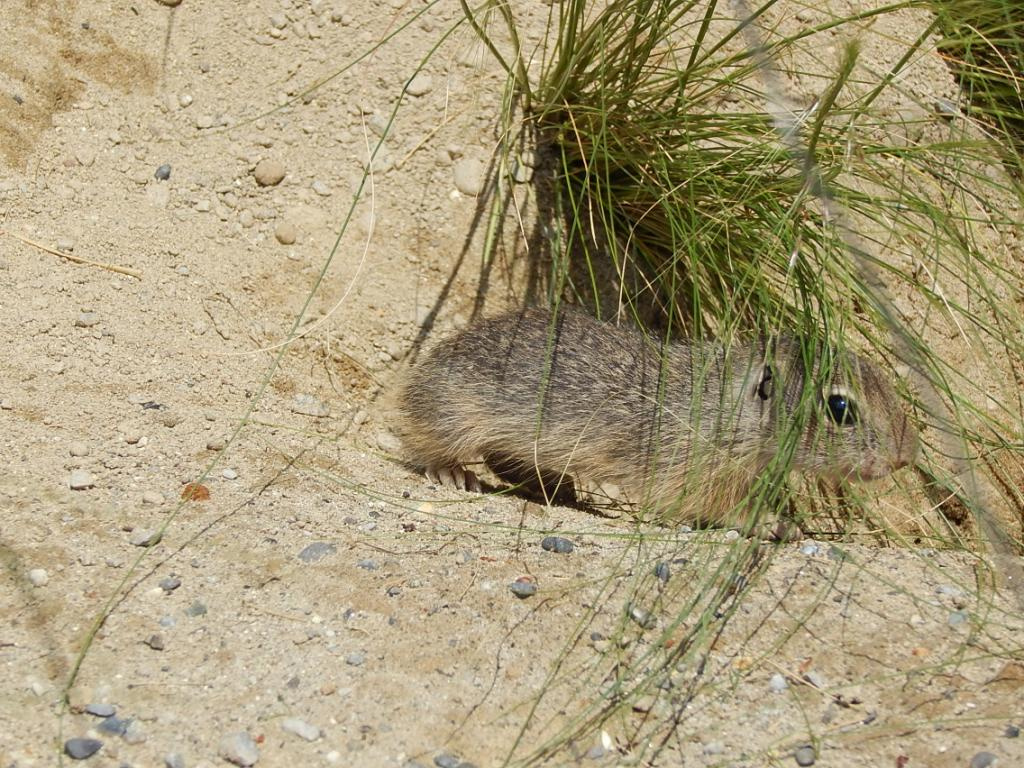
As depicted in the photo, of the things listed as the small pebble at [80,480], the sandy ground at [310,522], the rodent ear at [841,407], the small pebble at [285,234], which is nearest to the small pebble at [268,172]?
the sandy ground at [310,522]

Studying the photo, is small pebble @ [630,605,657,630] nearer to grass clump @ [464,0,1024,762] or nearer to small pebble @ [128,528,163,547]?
grass clump @ [464,0,1024,762]

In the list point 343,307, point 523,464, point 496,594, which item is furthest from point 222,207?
point 496,594

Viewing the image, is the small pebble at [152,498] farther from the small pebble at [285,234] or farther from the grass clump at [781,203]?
the small pebble at [285,234]

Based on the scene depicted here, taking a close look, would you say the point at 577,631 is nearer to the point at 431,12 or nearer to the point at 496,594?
the point at 496,594

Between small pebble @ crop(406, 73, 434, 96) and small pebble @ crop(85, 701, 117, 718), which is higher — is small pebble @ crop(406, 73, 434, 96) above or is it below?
above

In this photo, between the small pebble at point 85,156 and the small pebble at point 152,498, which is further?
the small pebble at point 85,156

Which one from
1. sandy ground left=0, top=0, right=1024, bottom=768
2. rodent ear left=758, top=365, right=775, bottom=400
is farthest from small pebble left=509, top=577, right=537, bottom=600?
→ rodent ear left=758, top=365, right=775, bottom=400
